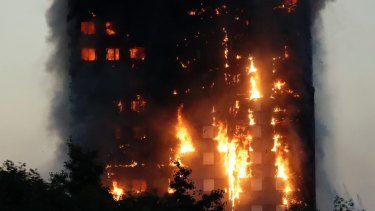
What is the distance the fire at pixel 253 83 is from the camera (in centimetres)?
13538

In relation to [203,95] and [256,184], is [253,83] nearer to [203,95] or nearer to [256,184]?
[203,95]

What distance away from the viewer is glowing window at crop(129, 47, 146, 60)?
136m

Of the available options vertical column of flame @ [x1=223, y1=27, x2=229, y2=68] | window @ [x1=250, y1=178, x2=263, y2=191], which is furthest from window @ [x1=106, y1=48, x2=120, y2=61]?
window @ [x1=250, y1=178, x2=263, y2=191]

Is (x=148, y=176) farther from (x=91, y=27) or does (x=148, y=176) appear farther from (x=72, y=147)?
(x=72, y=147)

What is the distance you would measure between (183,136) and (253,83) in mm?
10036

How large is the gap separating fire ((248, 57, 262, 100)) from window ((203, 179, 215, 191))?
10610 mm

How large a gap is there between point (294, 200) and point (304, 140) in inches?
275

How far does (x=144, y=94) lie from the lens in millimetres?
135000

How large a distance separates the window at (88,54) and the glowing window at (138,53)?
436 centimetres

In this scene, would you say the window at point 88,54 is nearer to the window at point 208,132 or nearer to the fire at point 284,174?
the window at point 208,132

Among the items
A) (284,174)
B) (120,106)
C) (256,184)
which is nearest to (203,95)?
(120,106)

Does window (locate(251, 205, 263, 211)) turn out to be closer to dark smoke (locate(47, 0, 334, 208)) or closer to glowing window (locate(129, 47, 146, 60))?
dark smoke (locate(47, 0, 334, 208))

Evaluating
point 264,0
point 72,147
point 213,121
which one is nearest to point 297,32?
point 264,0

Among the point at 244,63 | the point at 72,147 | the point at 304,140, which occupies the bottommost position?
the point at 72,147
